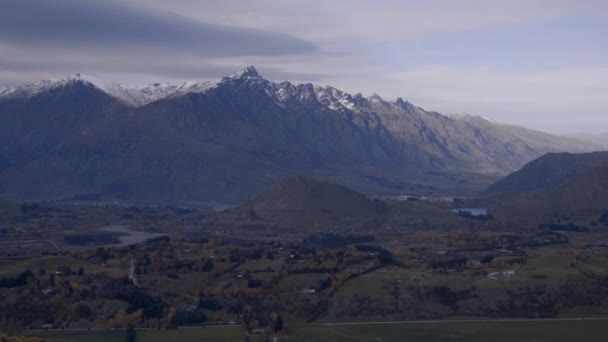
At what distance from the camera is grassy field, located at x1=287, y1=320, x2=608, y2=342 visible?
77375 millimetres

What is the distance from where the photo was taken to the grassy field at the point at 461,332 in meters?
77.4

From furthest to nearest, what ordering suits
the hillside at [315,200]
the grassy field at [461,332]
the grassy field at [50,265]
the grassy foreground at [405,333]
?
the hillside at [315,200] < the grassy field at [50,265] < the grassy field at [461,332] < the grassy foreground at [405,333]

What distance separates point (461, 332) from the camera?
7994cm

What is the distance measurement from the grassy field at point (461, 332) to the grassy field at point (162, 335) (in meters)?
5.03

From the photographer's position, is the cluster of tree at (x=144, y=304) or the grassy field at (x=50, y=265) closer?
the cluster of tree at (x=144, y=304)

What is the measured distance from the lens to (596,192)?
178125 mm

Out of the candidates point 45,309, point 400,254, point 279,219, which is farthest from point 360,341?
point 279,219

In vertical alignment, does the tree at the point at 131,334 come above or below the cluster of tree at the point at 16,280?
below

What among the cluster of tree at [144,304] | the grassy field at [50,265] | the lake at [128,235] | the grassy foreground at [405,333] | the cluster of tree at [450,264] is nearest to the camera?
the grassy foreground at [405,333]

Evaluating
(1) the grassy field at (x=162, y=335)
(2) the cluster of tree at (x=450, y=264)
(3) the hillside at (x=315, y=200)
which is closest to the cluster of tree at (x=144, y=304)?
(1) the grassy field at (x=162, y=335)

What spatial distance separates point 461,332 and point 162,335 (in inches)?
947

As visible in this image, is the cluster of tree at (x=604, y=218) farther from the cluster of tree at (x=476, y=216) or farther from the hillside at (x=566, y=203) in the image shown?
the cluster of tree at (x=476, y=216)

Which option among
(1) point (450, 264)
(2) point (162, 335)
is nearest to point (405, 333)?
(2) point (162, 335)

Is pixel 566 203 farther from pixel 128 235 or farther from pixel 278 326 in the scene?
pixel 278 326
